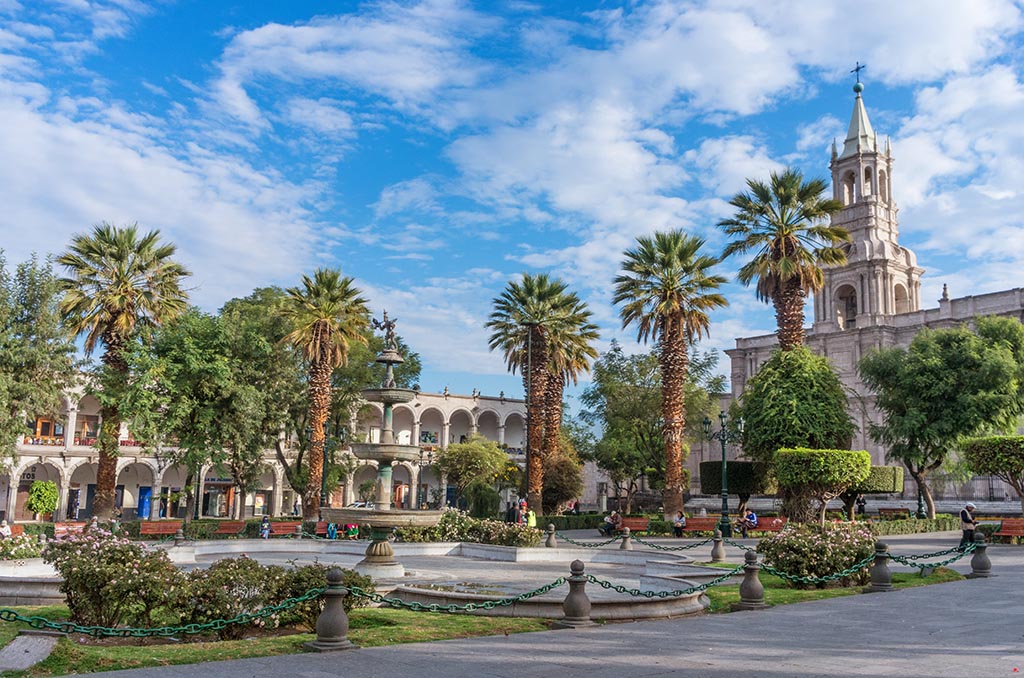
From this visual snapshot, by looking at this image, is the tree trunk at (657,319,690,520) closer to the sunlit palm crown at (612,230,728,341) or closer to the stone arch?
the sunlit palm crown at (612,230,728,341)

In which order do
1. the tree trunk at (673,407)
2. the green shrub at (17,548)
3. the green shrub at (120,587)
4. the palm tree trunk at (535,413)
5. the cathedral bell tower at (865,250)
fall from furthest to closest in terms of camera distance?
the cathedral bell tower at (865,250) < the palm tree trunk at (535,413) < the tree trunk at (673,407) < the green shrub at (17,548) < the green shrub at (120,587)

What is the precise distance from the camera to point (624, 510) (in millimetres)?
53969

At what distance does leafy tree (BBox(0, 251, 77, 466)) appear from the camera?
1142 inches

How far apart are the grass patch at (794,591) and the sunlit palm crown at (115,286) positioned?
25470 mm

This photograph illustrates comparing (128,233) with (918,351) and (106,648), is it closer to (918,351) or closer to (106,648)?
(106,648)

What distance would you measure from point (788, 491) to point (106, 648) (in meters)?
28.3

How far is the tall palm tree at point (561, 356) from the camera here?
41500 mm

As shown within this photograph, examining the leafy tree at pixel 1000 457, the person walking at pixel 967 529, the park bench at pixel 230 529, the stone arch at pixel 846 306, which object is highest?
the stone arch at pixel 846 306

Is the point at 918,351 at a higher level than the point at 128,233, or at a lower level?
lower

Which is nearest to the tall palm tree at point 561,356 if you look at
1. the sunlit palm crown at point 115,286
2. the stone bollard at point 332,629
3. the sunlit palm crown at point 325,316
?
the sunlit palm crown at point 325,316

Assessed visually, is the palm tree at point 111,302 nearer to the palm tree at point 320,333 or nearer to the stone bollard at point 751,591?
the palm tree at point 320,333

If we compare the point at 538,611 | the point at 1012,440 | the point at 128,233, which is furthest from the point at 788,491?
the point at 128,233

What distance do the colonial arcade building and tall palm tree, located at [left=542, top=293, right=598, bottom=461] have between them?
670cm

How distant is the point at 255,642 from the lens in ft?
30.6
